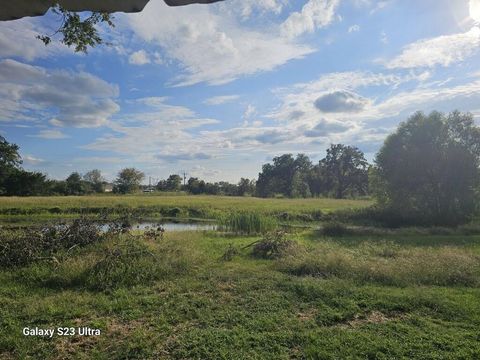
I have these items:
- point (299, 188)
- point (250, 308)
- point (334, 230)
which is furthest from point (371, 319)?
point (299, 188)

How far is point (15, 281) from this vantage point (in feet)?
26.5

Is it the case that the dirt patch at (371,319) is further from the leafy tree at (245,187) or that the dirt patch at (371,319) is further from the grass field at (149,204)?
the leafy tree at (245,187)

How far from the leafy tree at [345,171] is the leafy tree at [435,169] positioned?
54886 mm

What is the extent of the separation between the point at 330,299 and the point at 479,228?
20.8 m

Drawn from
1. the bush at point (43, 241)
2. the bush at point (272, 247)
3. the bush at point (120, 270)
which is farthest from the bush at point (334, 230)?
the bush at point (120, 270)

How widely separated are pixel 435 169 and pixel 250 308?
26.0 meters

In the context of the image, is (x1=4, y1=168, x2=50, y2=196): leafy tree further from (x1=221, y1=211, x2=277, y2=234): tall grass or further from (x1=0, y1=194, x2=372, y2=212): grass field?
(x1=221, y1=211, x2=277, y2=234): tall grass

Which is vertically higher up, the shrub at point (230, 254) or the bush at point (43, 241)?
the bush at point (43, 241)

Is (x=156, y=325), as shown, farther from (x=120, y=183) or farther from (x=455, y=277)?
(x=120, y=183)

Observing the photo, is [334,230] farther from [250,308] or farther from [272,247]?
[250,308]

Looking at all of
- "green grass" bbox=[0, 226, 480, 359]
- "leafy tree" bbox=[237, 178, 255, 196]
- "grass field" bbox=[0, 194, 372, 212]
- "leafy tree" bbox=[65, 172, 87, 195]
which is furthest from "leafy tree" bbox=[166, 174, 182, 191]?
"green grass" bbox=[0, 226, 480, 359]

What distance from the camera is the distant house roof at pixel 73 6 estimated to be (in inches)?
95.7

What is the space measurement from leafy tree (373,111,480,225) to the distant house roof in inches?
1100

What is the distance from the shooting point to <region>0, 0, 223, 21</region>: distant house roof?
2.43m
